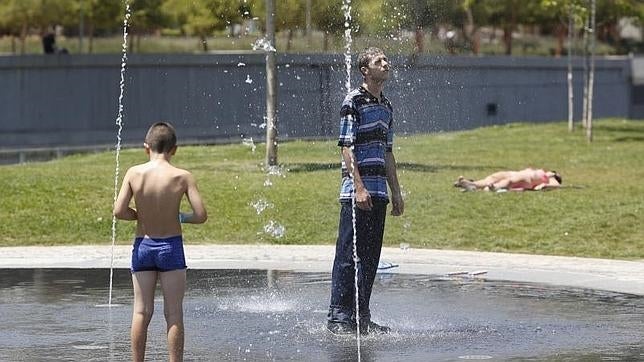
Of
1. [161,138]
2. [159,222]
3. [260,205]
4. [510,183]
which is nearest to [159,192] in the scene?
[159,222]

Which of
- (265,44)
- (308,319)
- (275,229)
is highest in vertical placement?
(265,44)

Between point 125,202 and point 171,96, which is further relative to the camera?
point 171,96

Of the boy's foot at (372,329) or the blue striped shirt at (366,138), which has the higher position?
the blue striped shirt at (366,138)

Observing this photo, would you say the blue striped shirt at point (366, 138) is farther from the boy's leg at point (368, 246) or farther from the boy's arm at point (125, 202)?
the boy's arm at point (125, 202)

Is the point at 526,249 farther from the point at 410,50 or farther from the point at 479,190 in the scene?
the point at 410,50

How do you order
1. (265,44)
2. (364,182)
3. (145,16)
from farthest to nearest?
(145,16), (265,44), (364,182)

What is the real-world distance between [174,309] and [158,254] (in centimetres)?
29

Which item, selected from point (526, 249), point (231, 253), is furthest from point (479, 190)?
point (231, 253)

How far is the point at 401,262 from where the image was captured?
1407cm

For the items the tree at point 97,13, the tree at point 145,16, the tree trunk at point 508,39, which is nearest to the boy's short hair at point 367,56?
the tree at point 145,16

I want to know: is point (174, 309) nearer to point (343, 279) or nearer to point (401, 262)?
point (343, 279)

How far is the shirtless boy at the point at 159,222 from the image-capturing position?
7.64 metres

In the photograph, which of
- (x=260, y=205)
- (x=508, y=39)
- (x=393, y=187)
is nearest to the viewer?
(x=393, y=187)

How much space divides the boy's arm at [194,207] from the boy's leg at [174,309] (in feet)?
1.00
